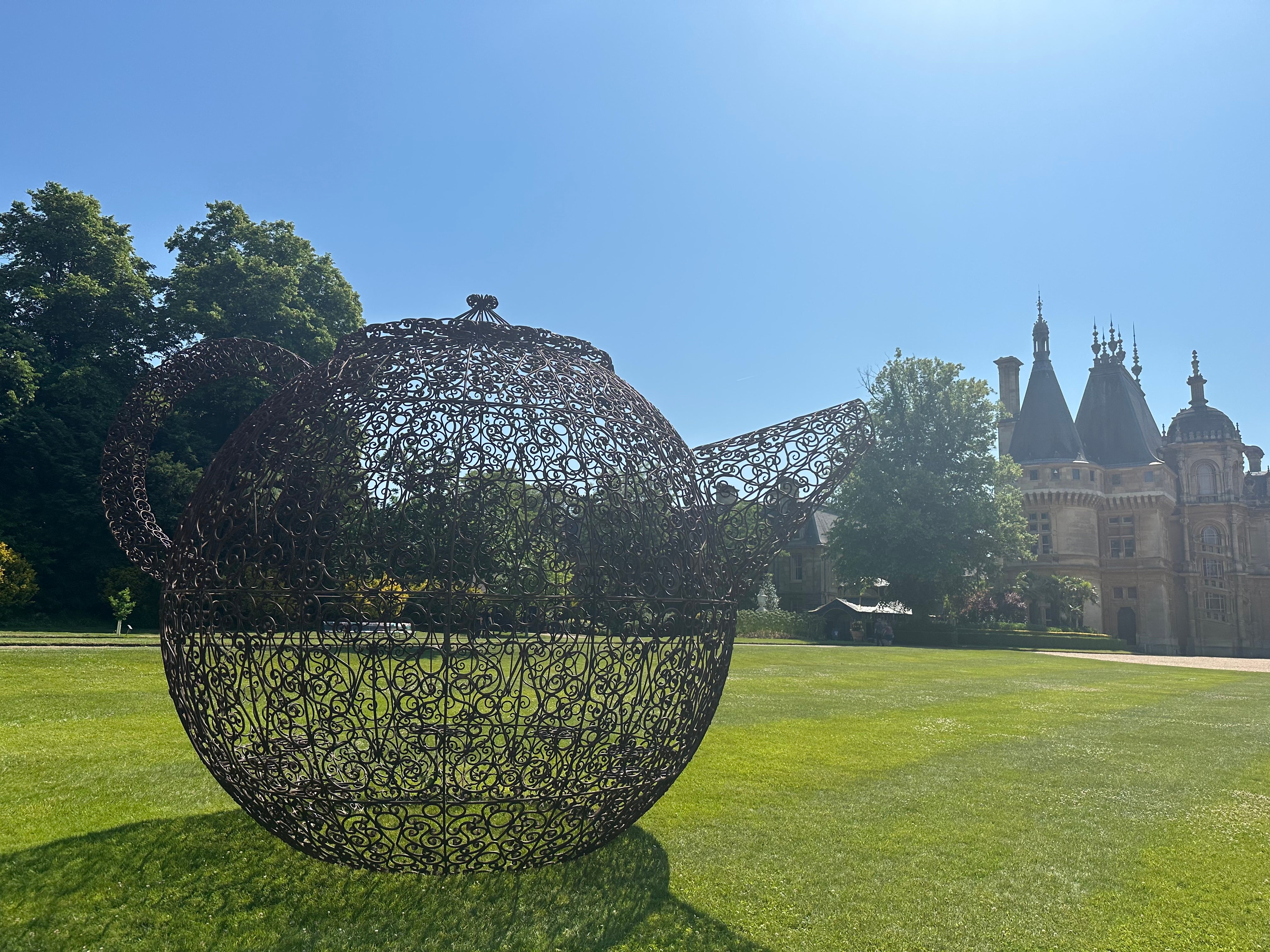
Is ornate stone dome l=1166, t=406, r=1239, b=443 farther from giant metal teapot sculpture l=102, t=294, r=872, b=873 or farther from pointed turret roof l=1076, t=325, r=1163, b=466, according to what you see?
giant metal teapot sculpture l=102, t=294, r=872, b=873

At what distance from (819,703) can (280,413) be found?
10.9 metres

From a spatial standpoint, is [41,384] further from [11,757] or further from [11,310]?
[11,757]

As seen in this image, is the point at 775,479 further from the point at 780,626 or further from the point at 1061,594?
the point at 1061,594

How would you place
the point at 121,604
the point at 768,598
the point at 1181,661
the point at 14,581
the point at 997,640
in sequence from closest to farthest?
the point at 121,604
the point at 14,581
the point at 1181,661
the point at 997,640
the point at 768,598

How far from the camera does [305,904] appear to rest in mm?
4629

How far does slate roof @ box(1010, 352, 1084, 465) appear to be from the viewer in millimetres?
52500

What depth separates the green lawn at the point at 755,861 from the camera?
4.41 m

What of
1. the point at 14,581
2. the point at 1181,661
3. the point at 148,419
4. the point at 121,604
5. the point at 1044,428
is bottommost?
the point at 1181,661

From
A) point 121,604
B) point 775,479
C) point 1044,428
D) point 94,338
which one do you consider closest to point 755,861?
point 775,479

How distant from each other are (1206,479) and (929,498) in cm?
3010

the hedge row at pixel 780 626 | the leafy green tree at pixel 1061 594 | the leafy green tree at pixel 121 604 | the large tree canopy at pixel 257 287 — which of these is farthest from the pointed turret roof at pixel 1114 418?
the leafy green tree at pixel 121 604

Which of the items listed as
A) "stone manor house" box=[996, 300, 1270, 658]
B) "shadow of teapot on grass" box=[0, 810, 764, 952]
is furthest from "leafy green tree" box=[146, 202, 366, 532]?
"stone manor house" box=[996, 300, 1270, 658]

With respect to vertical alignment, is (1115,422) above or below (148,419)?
above

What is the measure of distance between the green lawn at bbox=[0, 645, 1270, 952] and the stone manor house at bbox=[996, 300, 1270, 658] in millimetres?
43990
